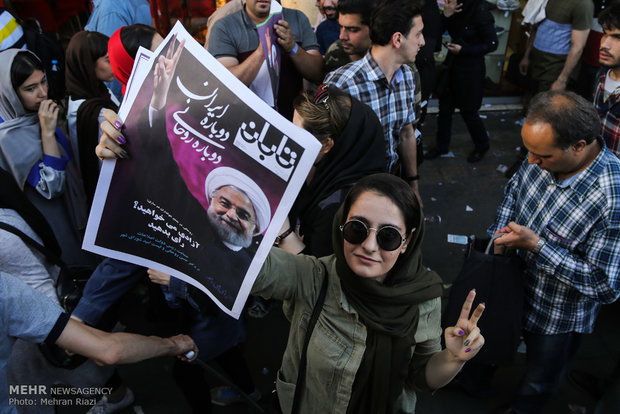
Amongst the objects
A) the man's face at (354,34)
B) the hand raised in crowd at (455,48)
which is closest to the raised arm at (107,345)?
the man's face at (354,34)

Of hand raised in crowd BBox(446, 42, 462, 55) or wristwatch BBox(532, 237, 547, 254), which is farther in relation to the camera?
hand raised in crowd BBox(446, 42, 462, 55)

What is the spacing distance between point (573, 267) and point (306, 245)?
1299 millimetres

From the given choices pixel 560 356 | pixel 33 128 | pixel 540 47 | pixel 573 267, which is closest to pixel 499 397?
pixel 560 356

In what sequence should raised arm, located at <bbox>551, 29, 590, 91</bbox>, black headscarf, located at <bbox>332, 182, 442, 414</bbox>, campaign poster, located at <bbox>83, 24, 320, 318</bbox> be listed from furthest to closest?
1. raised arm, located at <bbox>551, 29, 590, 91</bbox>
2. black headscarf, located at <bbox>332, 182, 442, 414</bbox>
3. campaign poster, located at <bbox>83, 24, 320, 318</bbox>

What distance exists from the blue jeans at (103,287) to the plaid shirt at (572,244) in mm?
2007

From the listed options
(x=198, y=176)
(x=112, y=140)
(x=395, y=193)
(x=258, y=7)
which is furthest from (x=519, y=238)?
(x=258, y=7)

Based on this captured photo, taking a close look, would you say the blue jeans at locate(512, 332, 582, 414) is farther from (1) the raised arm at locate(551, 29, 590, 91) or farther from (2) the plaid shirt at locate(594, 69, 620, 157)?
(1) the raised arm at locate(551, 29, 590, 91)

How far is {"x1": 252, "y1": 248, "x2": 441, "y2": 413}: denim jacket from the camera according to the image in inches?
69.1

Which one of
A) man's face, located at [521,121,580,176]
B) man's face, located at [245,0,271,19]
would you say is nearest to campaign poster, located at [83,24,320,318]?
man's face, located at [521,121,580,176]

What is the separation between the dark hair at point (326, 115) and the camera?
7.43 feet

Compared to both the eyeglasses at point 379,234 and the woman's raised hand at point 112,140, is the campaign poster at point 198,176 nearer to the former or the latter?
the woman's raised hand at point 112,140

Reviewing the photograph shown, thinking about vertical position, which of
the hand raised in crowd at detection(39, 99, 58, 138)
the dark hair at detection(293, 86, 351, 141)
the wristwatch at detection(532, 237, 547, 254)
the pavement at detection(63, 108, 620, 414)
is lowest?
the pavement at detection(63, 108, 620, 414)

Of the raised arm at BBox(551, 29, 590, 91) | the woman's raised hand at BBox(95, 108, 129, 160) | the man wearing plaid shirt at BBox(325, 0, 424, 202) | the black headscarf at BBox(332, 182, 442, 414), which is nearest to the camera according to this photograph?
the woman's raised hand at BBox(95, 108, 129, 160)

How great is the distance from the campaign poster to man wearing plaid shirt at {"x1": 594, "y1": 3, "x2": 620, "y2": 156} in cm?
268
